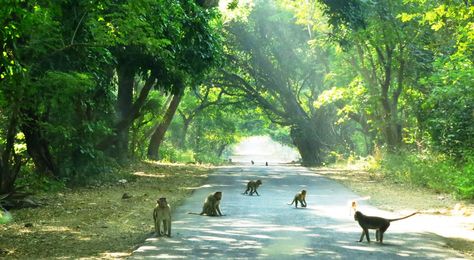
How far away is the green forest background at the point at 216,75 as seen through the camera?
1307cm

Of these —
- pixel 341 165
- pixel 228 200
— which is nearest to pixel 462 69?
pixel 228 200

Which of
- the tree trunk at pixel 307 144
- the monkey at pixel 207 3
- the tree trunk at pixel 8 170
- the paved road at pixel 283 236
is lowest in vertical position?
the paved road at pixel 283 236

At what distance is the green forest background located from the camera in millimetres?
13070

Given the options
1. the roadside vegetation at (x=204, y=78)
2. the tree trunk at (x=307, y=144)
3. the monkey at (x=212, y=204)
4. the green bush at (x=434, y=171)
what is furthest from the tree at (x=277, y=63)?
the monkey at (x=212, y=204)

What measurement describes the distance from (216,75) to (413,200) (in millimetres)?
27397

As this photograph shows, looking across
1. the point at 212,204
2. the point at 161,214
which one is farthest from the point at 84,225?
the point at 212,204

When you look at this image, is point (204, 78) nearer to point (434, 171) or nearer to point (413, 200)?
point (434, 171)

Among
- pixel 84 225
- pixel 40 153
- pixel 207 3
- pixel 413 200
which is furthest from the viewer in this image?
pixel 207 3

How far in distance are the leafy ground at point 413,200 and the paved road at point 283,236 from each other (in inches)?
21.2

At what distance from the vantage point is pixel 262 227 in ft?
37.1

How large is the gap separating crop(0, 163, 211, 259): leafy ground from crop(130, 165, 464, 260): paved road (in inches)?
30.4

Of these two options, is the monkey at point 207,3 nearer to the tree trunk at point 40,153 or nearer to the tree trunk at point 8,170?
the tree trunk at point 40,153

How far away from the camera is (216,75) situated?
4309cm

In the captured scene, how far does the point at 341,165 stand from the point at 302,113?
724 cm
